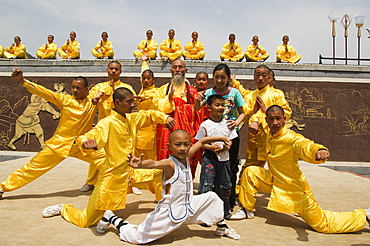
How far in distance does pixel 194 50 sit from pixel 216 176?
25.8 ft

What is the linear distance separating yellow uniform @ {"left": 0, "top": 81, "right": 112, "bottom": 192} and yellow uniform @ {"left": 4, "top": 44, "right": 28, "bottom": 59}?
8085 mm

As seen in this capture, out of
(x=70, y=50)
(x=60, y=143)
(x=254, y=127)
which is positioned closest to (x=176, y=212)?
(x=254, y=127)

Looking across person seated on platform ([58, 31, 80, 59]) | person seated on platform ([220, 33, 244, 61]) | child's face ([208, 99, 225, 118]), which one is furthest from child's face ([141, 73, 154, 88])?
person seated on platform ([58, 31, 80, 59])

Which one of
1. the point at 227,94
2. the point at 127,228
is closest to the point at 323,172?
the point at 227,94

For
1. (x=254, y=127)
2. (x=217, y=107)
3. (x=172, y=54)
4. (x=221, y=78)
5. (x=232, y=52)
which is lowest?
(x=254, y=127)

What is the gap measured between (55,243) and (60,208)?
82 cm

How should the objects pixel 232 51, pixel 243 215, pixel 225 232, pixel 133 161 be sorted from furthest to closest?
1. pixel 232 51
2. pixel 243 215
3. pixel 225 232
4. pixel 133 161

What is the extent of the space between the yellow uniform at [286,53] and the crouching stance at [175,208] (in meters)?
8.77

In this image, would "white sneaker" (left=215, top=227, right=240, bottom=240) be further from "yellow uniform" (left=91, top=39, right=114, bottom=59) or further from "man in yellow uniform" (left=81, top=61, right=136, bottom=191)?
"yellow uniform" (left=91, top=39, right=114, bottom=59)

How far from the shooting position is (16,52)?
11250mm

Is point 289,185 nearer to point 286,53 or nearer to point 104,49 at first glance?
point 286,53

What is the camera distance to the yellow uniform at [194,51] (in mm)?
10758

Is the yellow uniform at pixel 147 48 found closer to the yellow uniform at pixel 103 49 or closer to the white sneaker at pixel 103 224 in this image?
the yellow uniform at pixel 103 49

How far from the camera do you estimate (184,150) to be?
2969 millimetres
